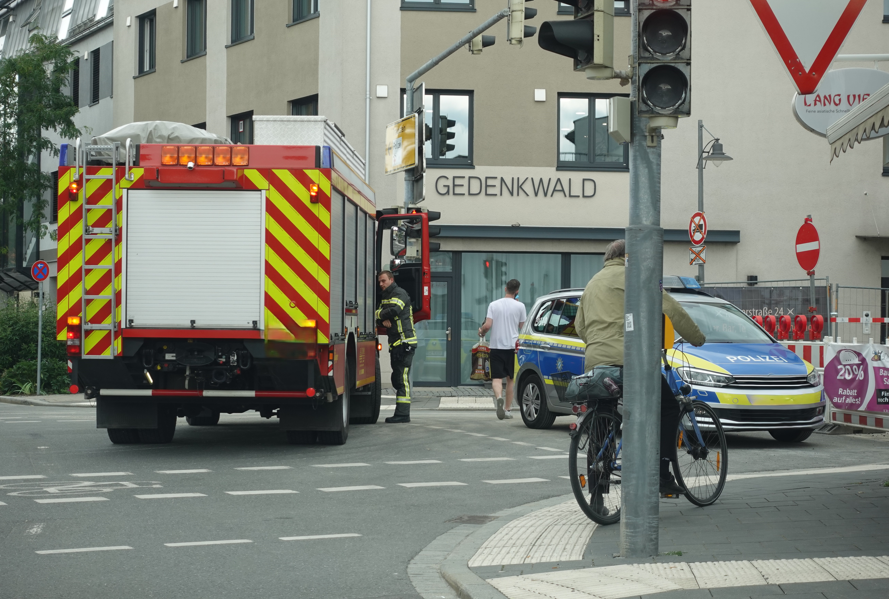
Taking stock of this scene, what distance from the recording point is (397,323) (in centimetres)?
1550

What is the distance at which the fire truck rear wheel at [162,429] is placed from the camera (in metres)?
12.5

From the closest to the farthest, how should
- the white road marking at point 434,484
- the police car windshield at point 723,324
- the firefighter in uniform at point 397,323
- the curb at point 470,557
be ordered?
1. the curb at point 470,557
2. the white road marking at point 434,484
3. the police car windshield at point 723,324
4. the firefighter in uniform at point 397,323

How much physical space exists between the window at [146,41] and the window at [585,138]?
492 inches

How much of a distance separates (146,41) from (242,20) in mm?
4977

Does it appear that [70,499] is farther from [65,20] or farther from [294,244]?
[65,20]

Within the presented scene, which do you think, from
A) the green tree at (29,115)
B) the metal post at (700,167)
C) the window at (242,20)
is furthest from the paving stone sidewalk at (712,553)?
the green tree at (29,115)

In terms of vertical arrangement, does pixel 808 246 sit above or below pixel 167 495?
above

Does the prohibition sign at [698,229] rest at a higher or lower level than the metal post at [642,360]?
higher

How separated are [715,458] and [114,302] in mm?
6086

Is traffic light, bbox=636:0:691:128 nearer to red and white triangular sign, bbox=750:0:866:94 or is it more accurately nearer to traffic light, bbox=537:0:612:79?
traffic light, bbox=537:0:612:79

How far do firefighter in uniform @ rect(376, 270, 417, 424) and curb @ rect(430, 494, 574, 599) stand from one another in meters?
6.46

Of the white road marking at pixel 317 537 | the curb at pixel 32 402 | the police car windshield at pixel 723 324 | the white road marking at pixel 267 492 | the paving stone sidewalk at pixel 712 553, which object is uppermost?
the police car windshield at pixel 723 324

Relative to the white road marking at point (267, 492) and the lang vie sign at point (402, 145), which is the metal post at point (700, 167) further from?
the white road marking at point (267, 492)

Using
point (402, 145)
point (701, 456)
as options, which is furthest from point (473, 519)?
point (402, 145)
